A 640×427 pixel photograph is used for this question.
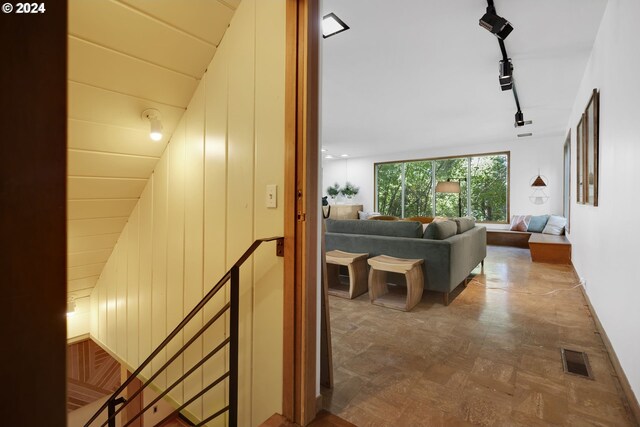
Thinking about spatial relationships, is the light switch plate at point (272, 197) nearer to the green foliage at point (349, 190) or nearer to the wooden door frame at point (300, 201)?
the wooden door frame at point (300, 201)

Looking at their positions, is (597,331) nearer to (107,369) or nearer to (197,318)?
(197,318)

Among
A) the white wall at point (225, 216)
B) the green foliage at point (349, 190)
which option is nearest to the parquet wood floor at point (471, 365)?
the white wall at point (225, 216)

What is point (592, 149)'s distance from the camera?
8.66 feet

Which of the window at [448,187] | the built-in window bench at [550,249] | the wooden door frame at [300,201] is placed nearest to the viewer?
the wooden door frame at [300,201]

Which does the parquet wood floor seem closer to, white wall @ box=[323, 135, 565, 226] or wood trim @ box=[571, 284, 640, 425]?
wood trim @ box=[571, 284, 640, 425]

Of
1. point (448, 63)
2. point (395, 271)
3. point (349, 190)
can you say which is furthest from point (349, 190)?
point (395, 271)

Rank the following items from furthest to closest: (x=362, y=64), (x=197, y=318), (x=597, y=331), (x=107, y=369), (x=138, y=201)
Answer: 1. (x=107, y=369)
2. (x=362, y=64)
3. (x=138, y=201)
4. (x=597, y=331)
5. (x=197, y=318)

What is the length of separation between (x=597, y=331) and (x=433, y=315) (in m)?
1.24

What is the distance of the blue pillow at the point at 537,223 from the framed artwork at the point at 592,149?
3758 millimetres

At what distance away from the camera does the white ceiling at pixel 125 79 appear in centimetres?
150

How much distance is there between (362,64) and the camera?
3209mm

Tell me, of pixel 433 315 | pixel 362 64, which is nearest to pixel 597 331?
pixel 433 315

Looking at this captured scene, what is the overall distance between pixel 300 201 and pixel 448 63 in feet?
9.14
